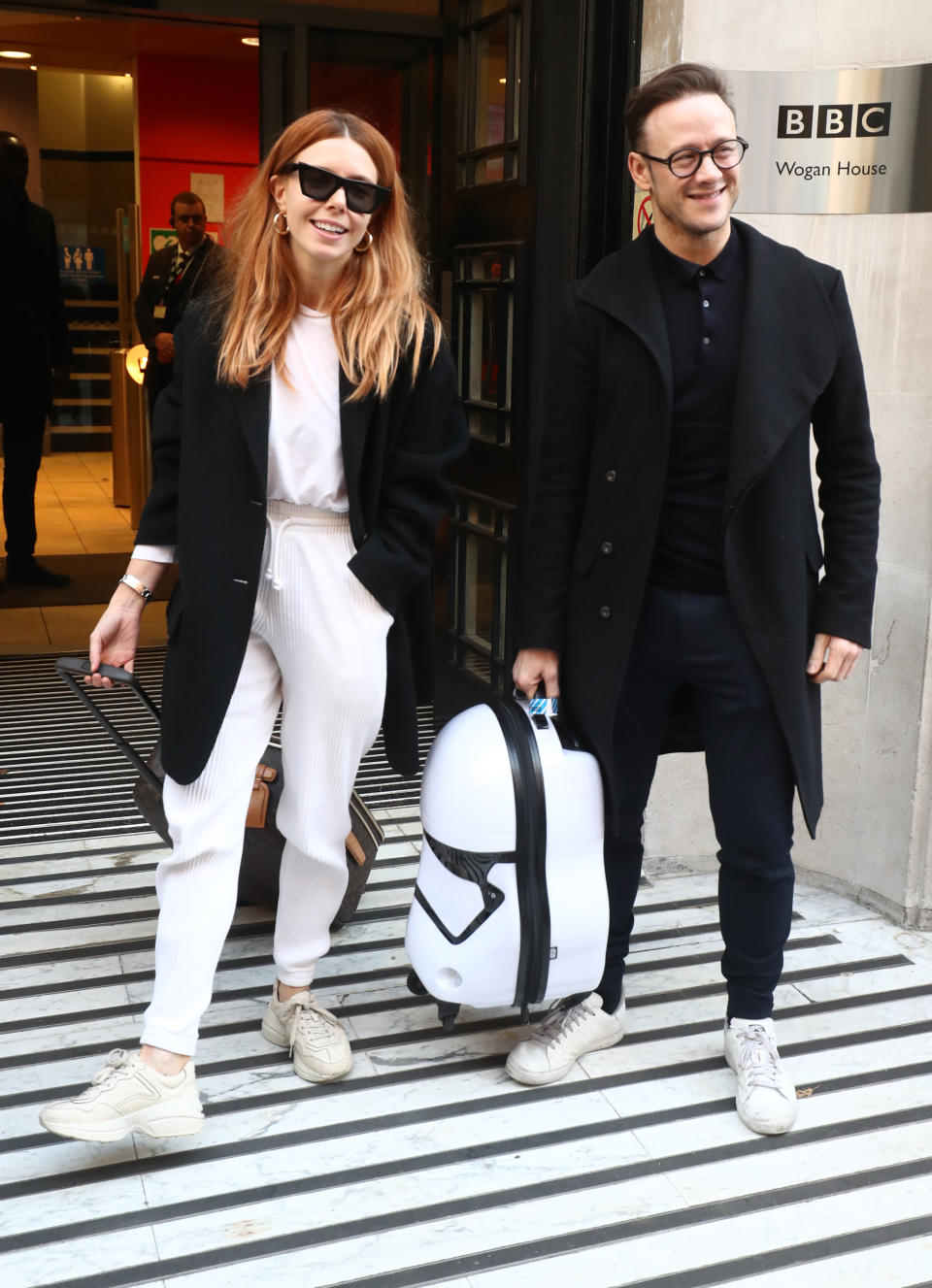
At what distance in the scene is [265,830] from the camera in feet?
9.72

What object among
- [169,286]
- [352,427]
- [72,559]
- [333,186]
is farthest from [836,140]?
[72,559]

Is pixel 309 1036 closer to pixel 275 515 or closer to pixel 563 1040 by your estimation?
pixel 563 1040

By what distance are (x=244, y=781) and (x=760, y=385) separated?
1078 millimetres

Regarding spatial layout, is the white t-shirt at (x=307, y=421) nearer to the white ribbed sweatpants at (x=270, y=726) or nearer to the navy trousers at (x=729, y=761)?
the white ribbed sweatpants at (x=270, y=726)

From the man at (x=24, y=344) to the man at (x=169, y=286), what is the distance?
0.52 metres

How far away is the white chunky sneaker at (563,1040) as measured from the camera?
251 centimetres

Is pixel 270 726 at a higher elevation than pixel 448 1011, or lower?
higher

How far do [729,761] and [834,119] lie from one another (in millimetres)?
1552

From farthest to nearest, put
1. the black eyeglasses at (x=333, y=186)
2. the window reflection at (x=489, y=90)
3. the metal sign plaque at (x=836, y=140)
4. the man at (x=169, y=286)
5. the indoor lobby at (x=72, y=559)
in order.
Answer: the man at (x=169, y=286)
the indoor lobby at (x=72, y=559)
the window reflection at (x=489, y=90)
the metal sign plaque at (x=836, y=140)
the black eyeglasses at (x=333, y=186)

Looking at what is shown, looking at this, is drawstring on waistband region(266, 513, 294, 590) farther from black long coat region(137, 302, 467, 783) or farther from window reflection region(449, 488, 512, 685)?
window reflection region(449, 488, 512, 685)

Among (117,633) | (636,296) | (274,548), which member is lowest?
(117,633)

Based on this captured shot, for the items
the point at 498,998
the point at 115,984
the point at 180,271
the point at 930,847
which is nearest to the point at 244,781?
the point at 498,998

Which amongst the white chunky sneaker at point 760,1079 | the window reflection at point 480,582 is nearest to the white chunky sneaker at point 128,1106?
the white chunky sneaker at point 760,1079

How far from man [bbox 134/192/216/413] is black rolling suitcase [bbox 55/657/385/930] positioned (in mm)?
4027
